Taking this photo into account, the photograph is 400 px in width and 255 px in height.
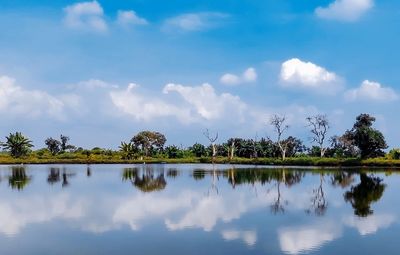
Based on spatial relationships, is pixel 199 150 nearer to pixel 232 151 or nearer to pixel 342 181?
pixel 232 151

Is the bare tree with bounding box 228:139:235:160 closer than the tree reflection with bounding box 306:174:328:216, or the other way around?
the tree reflection with bounding box 306:174:328:216

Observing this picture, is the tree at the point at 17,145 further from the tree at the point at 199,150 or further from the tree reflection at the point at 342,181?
the tree reflection at the point at 342,181

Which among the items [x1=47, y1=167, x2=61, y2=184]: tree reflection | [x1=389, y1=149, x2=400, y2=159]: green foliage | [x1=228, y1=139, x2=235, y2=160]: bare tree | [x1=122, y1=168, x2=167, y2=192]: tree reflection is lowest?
[x1=122, y1=168, x2=167, y2=192]: tree reflection

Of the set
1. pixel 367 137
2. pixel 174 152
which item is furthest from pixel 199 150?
pixel 367 137

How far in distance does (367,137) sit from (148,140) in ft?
145

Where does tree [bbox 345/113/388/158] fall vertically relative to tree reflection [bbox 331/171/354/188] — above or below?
above

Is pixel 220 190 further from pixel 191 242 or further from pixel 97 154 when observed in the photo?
pixel 97 154

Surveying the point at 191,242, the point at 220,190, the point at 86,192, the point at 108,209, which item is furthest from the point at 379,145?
the point at 191,242

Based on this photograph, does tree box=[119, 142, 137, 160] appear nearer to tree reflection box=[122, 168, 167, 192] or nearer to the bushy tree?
the bushy tree

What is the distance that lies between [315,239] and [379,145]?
4730 centimetres

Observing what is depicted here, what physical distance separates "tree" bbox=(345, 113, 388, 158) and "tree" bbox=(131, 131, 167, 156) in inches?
1605

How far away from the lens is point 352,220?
1533 centimetres

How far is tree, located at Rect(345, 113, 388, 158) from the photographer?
183 feet

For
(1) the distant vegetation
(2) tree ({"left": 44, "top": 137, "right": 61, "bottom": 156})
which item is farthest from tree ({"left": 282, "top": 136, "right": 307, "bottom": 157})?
(2) tree ({"left": 44, "top": 137, "right": 61, "bottom": 156})
